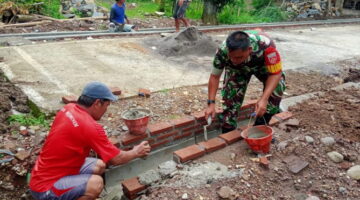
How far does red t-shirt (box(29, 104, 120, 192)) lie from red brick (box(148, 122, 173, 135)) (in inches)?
38.9

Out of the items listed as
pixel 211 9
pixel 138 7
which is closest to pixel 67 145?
pixel 211 9

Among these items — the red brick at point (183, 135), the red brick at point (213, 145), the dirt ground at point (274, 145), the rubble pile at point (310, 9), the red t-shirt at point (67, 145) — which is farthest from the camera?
the rubble pile at point (310, 9)

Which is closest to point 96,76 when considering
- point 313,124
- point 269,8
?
point 313,124

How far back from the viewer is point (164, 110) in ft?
13.1

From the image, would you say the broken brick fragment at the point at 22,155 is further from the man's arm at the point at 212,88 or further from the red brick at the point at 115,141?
the man's arm at the point at 212,88

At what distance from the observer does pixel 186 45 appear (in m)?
6.57

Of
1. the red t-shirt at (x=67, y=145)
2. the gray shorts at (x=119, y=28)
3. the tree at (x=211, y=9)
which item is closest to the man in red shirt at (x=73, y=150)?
the red t-shirt at (x=67, y=145)

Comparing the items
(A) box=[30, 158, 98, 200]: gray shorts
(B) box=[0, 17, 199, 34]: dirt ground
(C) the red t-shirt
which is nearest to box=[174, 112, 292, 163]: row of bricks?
(C) the red t-shirt

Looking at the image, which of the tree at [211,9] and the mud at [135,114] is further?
the tree at [211,9]

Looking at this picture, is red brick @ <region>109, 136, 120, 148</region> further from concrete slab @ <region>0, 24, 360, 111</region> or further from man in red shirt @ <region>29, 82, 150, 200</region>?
concrete slab @ <region>0, 24, 360, 111</region>

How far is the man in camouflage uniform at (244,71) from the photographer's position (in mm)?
2771

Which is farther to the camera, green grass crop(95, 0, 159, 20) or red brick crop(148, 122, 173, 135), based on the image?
green grass crop(95, 0, 159, 20)

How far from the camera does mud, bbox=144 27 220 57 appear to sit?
21.1 ft

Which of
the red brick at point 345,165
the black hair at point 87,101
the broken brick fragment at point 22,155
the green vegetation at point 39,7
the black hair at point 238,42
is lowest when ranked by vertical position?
the red brick at point 345,165
